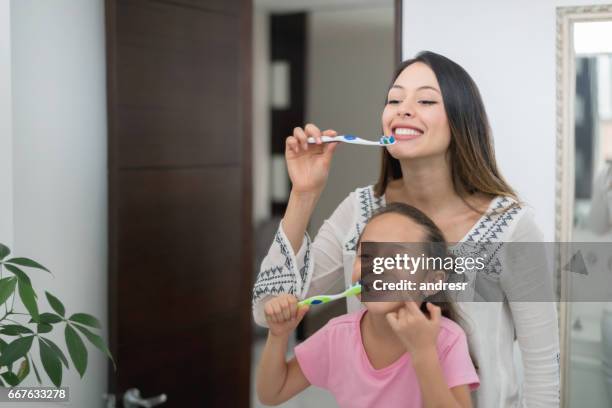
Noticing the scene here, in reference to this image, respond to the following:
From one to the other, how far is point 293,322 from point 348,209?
0.97ft

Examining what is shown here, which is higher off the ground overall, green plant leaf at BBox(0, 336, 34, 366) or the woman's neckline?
the woman's neckline

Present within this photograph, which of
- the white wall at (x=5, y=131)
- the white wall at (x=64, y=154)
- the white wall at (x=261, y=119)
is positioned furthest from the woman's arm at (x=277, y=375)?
the white wall at (x=261, y=119)

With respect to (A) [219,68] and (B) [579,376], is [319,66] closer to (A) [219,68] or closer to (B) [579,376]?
(A) [219,68]

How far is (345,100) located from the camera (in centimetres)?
455

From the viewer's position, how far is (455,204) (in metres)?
1.21

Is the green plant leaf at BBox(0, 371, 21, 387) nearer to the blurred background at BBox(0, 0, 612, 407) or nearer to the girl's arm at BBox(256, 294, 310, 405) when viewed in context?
the blurred background at BBox(0, 0, 612, 407)

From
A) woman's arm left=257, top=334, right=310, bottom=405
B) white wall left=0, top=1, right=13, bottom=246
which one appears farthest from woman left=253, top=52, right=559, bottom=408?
white wall left=0, top=1, right=13, bottom=246

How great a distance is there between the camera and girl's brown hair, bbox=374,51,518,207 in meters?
1.16

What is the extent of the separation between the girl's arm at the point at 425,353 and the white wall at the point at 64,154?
47.1 inches

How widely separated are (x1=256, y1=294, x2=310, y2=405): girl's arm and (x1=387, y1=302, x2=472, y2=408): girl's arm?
0.60 feet

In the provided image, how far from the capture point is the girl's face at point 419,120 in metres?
1.15

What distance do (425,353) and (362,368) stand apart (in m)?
0.16

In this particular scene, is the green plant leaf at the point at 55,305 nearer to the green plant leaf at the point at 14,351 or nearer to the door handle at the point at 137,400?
the green plant leaf at the point at 14,351

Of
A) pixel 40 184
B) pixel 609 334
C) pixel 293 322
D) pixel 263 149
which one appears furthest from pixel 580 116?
pixel 263 149
